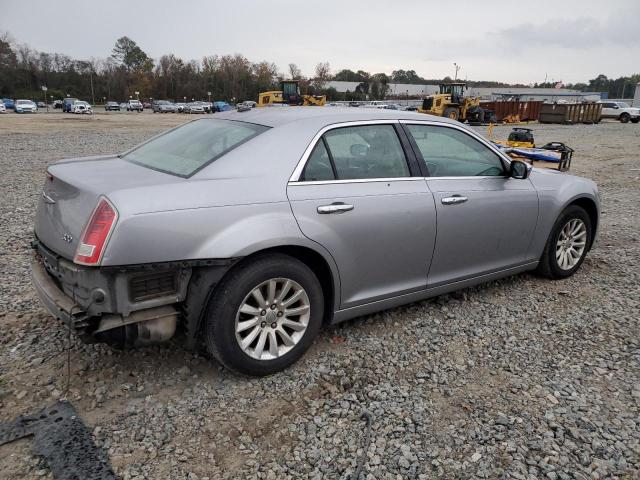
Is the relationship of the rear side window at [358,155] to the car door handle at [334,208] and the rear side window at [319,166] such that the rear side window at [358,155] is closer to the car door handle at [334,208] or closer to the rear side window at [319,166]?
the rear side window at [319,166]

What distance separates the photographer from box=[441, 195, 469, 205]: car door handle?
3.73 m

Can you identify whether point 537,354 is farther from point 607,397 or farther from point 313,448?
point 313,448

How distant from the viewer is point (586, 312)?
14.1ft

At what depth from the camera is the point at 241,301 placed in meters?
2.93

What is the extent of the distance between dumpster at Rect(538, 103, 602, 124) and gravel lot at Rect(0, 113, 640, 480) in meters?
38.9

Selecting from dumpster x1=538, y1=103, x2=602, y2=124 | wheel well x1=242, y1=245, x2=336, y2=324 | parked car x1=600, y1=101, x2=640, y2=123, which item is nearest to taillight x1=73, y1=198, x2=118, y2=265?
wheel well x1=242, y1=245, x2=336, y2=324

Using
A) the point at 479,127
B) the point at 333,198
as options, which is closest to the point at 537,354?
the point at 333,198

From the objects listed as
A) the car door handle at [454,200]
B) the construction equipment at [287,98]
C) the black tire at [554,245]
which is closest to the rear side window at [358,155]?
the car door handle at [454,200]

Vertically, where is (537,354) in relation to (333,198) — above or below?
below

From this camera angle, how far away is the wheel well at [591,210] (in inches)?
194

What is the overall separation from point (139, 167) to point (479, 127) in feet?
110

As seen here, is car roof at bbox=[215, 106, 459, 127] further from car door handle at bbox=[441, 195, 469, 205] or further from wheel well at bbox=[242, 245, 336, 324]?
wheel well at bbox=[242, 245, 336, 324]

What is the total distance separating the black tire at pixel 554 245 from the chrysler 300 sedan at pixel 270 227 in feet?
1.83

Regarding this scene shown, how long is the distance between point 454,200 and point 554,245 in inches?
62.3
